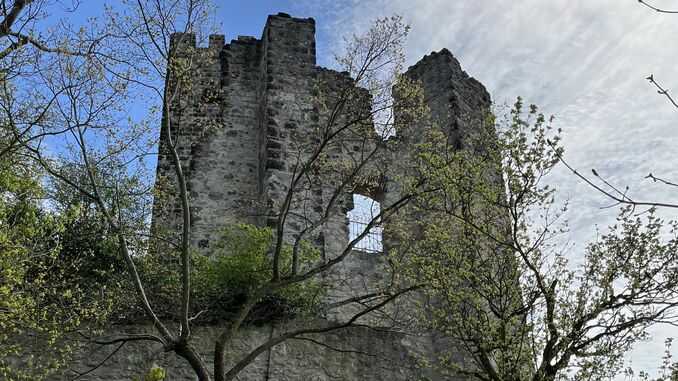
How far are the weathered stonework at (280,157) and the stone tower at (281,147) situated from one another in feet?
0.06

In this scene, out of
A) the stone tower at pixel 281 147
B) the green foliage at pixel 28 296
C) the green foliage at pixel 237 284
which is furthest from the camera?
the stone tower at pixel 281 147

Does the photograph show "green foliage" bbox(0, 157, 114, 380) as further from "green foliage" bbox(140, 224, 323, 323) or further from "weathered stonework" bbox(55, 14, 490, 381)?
"weathered stonework" bbox(55, 14, 490, 381)

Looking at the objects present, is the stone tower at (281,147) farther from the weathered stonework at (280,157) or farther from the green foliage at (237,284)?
the green foliage at (237,284)

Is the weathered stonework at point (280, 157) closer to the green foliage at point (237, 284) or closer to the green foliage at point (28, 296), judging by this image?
the green foliage at point (237, 284)

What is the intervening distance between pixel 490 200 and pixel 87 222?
5748 millimetres

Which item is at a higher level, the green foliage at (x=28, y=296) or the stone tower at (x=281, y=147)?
the stone tower at (x=281, y=147)

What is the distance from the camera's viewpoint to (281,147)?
11320mm

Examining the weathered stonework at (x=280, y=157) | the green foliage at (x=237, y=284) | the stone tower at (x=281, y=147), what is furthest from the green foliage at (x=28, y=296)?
the stone tower at (x=281, y=147)

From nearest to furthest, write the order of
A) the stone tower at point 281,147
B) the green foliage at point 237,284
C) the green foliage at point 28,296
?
the green foliage at point 28,296
the green foliage at point 237,284
the stone tower at point 281,147

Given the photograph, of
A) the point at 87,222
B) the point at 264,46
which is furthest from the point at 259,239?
the point at 264,46

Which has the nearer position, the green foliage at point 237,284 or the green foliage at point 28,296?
the green foliage at point 28,296

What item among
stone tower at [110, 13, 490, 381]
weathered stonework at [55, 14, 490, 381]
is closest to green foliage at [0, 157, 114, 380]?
weathered stonework at [55, 14, 490, 381]

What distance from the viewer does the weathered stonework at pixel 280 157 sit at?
28.9 feet

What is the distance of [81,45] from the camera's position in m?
7.90
